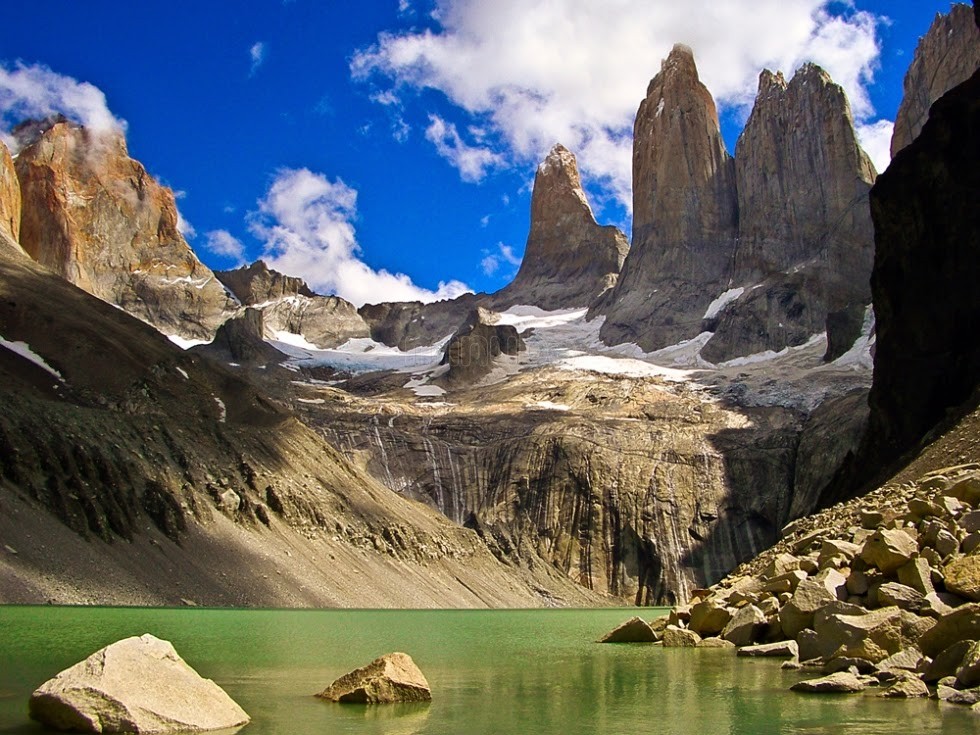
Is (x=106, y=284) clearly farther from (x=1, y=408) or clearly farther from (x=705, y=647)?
(x=705, y=647)

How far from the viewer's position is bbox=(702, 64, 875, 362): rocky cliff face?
511ft

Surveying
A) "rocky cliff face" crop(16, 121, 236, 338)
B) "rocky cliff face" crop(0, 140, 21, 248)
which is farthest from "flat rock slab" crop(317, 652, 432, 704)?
"rocky cliff face" crop(16, 121, 236, 338)

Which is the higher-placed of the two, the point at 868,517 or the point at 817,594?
the point at 868,517

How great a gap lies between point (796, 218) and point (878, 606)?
16170cm

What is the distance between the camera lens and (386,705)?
14.0 meters

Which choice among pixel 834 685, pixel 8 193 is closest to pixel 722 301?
pixel 8 193

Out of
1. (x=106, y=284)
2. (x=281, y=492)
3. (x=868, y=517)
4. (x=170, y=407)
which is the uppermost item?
(x=106, y=284)

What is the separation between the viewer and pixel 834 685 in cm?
1441

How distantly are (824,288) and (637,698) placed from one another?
5944 inches

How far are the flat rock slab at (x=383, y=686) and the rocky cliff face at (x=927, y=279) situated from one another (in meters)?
42.1

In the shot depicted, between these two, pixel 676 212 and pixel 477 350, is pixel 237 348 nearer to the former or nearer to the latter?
pixel 477 350

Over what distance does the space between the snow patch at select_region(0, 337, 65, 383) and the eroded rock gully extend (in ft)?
134

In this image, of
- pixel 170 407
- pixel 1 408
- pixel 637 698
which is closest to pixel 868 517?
pixel 637 698

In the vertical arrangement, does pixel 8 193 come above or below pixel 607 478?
above
